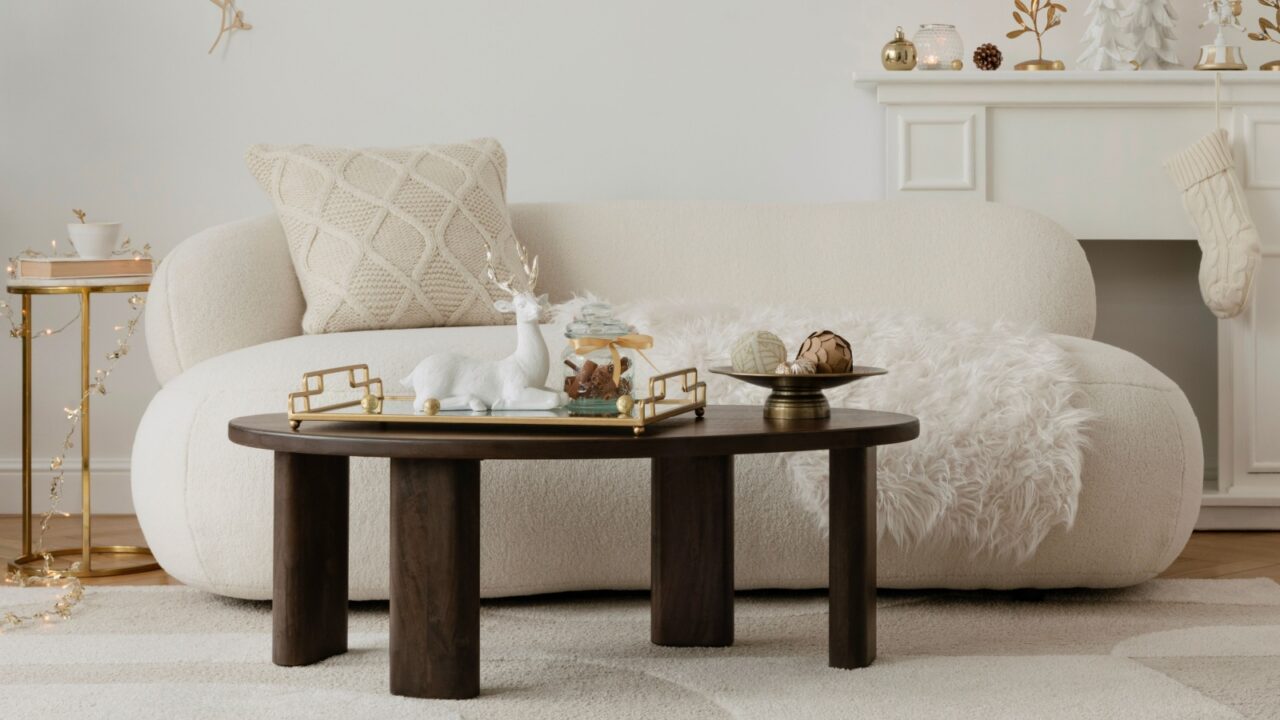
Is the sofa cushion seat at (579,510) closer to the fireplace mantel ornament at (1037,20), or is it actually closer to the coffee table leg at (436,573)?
the coffee table leg at (436,573)

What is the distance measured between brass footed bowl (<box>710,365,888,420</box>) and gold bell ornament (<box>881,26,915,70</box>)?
1.67 m

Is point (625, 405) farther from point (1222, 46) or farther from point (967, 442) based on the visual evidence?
point (1222, 46)

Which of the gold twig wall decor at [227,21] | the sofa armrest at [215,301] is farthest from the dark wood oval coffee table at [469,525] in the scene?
the gold twig wall decor at [227,21]

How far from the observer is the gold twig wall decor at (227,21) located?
3.45 meters

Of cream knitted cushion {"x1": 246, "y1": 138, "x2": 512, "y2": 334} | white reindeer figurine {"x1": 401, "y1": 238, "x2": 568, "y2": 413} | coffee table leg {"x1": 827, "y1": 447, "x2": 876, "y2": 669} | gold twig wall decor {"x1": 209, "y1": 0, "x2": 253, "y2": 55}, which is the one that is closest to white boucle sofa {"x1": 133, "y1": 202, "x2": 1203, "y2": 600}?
cream knitted cushion {"x1": 246, "y1": 138, "x2": 512, "y2": 334}

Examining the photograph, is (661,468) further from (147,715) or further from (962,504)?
(147,715)

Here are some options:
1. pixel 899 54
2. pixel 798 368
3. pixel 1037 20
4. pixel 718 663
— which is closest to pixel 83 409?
pixel 718 663

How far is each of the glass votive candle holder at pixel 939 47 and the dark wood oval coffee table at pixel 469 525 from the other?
1678 millimetres

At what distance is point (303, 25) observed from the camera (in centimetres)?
347

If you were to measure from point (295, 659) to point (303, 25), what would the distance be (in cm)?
207

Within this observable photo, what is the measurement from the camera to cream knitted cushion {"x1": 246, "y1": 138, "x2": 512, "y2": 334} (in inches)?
104

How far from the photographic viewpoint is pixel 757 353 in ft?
5.90

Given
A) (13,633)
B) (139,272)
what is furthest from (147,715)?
(139,272)

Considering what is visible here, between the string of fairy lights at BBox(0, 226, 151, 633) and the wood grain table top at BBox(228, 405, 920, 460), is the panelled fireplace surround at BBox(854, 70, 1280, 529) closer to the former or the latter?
the wood grain table top at BBox(228, 405, 920, 460)
